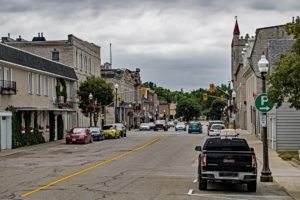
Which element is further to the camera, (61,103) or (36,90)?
(61,103)

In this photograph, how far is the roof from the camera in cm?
4641

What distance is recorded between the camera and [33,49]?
7281 centimetres

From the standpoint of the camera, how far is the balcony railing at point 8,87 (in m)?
44.8

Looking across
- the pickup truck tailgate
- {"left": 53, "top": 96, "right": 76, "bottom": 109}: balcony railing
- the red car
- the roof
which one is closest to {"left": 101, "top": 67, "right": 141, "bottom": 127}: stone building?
{"left": 53, "top": 96, "right": 76, "bottom": 109}: balcony railing

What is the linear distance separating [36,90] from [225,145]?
37075 mm

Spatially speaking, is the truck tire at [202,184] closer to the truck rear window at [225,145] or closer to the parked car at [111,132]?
the truck rear window at [225,145]

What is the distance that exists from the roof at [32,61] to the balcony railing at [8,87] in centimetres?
163

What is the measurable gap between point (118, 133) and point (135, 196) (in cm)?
5016

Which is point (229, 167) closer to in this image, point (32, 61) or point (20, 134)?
point (20, 134)

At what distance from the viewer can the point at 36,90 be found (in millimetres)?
54531

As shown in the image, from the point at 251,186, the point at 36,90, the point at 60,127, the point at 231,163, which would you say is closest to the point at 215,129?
the point at 60,127

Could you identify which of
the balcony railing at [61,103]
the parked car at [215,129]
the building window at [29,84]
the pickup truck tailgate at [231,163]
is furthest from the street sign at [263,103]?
the balcony railing at [61,103]

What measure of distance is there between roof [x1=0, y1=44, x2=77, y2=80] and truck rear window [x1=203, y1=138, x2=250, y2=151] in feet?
92.2

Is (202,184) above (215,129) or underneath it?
underneath
